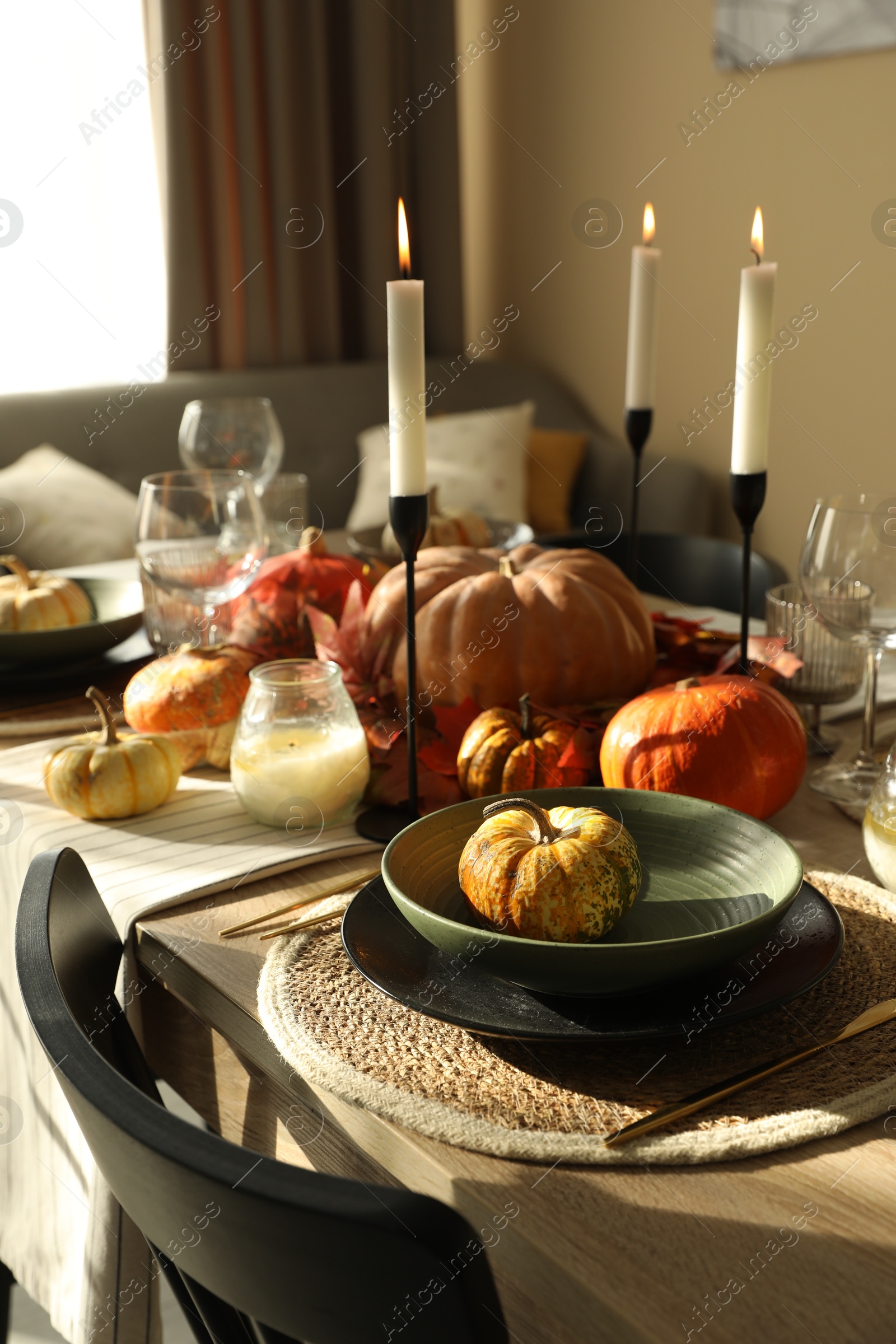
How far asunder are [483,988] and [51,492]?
7.76 ft

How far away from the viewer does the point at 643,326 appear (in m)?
1.13

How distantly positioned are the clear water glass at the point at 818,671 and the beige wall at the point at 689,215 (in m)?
1.92

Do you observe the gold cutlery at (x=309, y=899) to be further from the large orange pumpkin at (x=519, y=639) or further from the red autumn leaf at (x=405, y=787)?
the large orange pumpkin at (x=519, y=639)

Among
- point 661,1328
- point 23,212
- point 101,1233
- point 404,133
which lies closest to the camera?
point 661,1328

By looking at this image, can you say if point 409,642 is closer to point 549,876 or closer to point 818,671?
point 549,876

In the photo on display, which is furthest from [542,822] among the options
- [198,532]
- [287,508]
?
[287,508]

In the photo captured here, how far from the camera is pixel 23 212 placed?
3021 millimetres

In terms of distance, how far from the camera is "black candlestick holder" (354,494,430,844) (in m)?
0.82

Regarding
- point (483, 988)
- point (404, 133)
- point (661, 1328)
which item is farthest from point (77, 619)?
point (404, 133)

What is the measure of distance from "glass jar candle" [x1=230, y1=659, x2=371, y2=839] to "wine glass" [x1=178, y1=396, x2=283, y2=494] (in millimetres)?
953

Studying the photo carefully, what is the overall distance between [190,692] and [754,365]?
52 centimetres

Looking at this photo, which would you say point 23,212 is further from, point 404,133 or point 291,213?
point 404,133

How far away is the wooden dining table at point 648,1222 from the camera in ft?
1.36

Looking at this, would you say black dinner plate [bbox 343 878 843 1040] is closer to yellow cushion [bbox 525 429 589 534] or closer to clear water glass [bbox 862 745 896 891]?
clear water glass [bbox 862 745 896 891]
